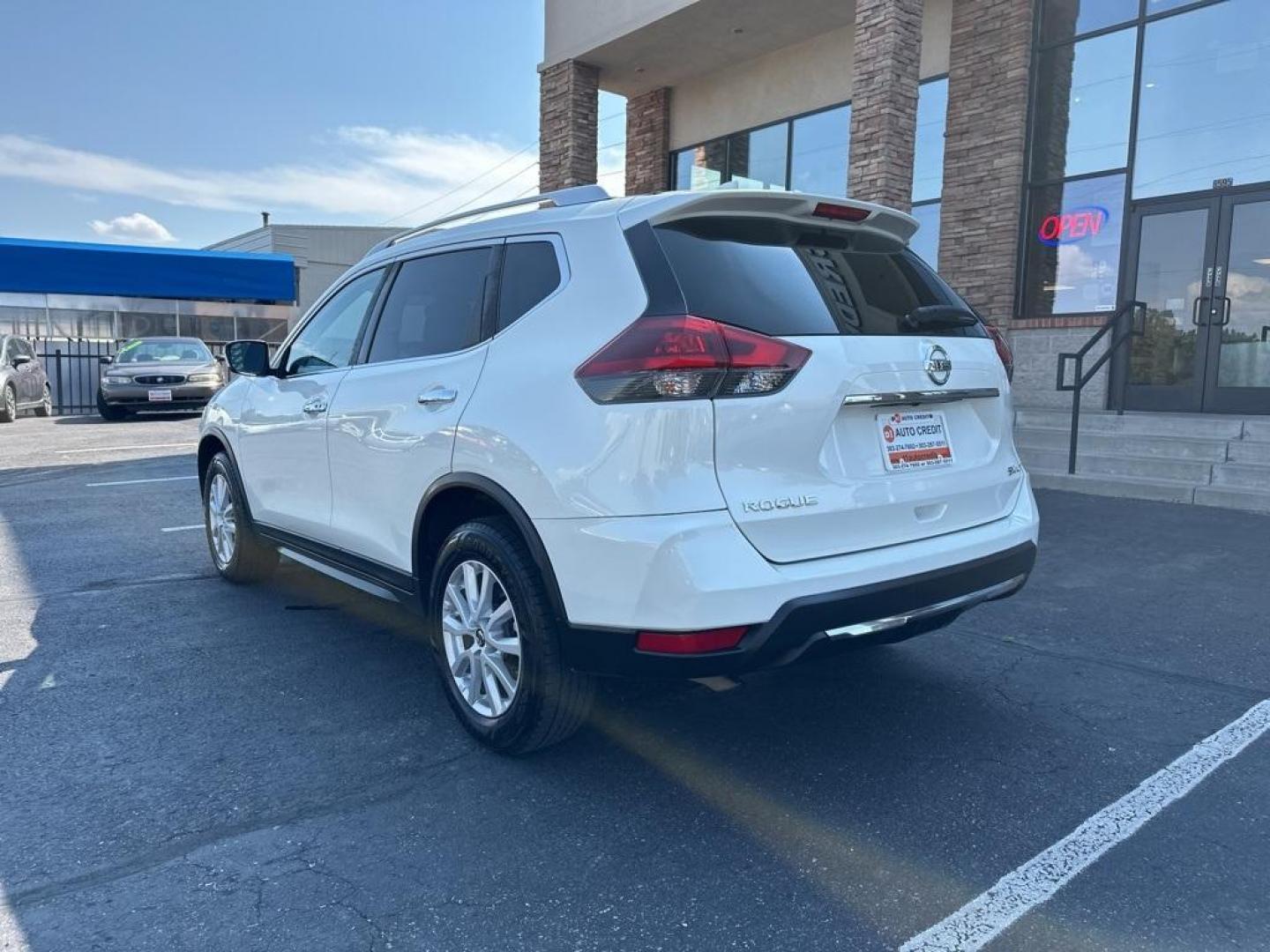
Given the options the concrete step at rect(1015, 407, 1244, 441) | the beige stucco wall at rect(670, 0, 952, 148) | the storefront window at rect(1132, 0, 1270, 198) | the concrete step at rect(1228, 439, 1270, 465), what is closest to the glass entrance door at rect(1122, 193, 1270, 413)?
the storefront window at rect(1132, 0, 1270, 198)

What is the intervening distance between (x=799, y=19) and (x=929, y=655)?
38.1ft

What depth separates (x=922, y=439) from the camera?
9.87 feet

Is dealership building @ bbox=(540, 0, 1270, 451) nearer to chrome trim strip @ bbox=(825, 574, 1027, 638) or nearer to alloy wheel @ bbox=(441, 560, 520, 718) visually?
chrome trim strip @ bbox=(825, 574, 1027, 638)

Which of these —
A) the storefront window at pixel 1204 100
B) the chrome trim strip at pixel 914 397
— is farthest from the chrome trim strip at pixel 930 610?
the storefront window at pixel 1204 100

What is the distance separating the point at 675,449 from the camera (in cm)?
255

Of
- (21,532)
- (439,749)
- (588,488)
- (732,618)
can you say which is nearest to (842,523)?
(732,618)

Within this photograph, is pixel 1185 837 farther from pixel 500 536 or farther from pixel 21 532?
pixel 21 532

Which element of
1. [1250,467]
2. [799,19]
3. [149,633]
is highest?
[799,19]

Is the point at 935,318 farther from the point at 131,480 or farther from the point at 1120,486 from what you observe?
the point at 131,480

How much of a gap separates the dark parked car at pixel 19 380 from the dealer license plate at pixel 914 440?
56.6 feet

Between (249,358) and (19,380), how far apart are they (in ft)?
48.7

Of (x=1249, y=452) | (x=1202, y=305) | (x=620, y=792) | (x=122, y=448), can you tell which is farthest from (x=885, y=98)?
(x=122, y=448)

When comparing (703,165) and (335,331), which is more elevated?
(703,165)

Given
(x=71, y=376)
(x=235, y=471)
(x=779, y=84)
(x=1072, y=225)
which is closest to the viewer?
(x=235, y=471)
